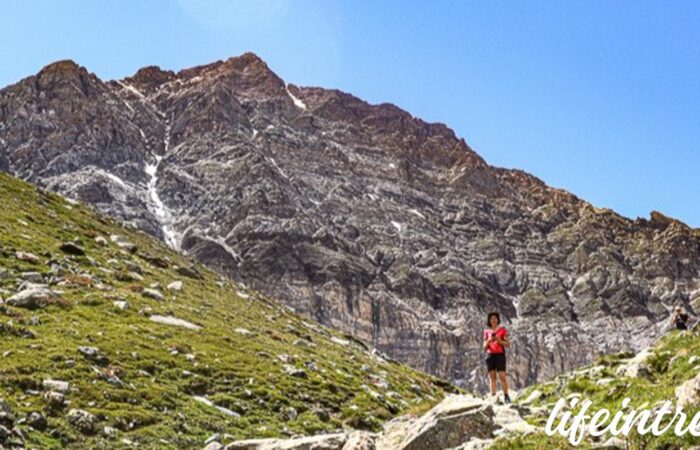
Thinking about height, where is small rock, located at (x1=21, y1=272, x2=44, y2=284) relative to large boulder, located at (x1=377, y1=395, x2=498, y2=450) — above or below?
above

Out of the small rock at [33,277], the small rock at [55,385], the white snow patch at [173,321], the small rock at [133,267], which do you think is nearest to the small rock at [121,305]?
the white snow patch at [173,321]

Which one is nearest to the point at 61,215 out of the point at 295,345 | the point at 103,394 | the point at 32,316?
the point at 295,345

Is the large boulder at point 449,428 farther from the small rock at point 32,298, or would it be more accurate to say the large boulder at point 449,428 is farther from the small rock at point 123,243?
the small rock at point 123,243

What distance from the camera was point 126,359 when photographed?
2958cm

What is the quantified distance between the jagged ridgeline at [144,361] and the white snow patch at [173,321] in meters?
0.14

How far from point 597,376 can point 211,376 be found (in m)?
16.5

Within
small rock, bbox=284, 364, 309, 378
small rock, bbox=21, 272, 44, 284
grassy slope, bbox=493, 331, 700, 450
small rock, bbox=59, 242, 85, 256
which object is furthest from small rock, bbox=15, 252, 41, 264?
grassy slope, bbox=493, 331, 700, 450

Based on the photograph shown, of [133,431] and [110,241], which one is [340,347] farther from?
[133,431]

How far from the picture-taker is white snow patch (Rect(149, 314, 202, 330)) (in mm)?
38159

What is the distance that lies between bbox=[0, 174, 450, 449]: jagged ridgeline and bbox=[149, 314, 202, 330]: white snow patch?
0.14m

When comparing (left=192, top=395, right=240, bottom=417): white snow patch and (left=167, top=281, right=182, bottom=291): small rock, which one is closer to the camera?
(left=192, top=395, right=240, bottom=417): white snow patch

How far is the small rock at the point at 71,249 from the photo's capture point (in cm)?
4462

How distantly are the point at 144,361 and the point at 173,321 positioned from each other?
9420mm

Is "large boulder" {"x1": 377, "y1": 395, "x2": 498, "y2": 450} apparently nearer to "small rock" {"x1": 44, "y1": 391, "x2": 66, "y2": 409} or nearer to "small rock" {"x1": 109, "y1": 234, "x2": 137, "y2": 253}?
"small rock" {"x1": 44, "y1": 391, "x2": 66, "y2": 409}
